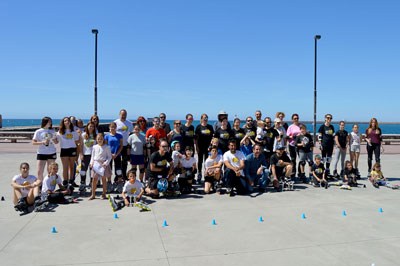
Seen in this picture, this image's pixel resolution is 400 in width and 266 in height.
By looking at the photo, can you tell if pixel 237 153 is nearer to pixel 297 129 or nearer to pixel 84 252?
pixel 297 129

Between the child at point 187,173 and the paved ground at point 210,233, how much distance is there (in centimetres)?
64

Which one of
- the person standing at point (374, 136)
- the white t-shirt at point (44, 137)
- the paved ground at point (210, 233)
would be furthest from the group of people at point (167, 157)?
the person standing at point (374, 136)

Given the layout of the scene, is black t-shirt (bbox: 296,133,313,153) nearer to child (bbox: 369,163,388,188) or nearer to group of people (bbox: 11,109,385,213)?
group of people (bbox: 11,109,385,213)

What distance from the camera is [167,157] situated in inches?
291

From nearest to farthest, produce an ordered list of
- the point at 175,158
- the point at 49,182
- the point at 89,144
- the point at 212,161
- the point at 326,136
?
1. the point at 49,182
2. the point at 89,144
3. the point at 175,158
4. the point at 212,161
5. the point at 326,136

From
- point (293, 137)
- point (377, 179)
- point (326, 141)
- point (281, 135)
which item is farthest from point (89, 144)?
point (377, 179)

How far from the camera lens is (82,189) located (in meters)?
7.29

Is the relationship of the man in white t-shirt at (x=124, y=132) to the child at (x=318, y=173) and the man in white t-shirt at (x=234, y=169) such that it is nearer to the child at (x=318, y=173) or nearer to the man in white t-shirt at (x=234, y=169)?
the man in white t-shirt at (x=234, y=169)

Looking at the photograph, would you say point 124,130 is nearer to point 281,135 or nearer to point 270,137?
point 270,137

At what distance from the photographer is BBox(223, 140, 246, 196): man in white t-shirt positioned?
746 centimetres

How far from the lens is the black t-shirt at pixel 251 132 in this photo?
848 cm

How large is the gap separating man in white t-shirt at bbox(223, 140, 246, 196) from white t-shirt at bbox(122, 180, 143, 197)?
219 centimetres

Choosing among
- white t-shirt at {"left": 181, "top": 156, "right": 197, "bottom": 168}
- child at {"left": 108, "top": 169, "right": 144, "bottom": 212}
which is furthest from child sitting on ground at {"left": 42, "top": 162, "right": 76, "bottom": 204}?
white t-shirt at {"left": 181, "top": 156, "right": 197, "bottom": 168}

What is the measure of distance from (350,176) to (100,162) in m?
6.82
